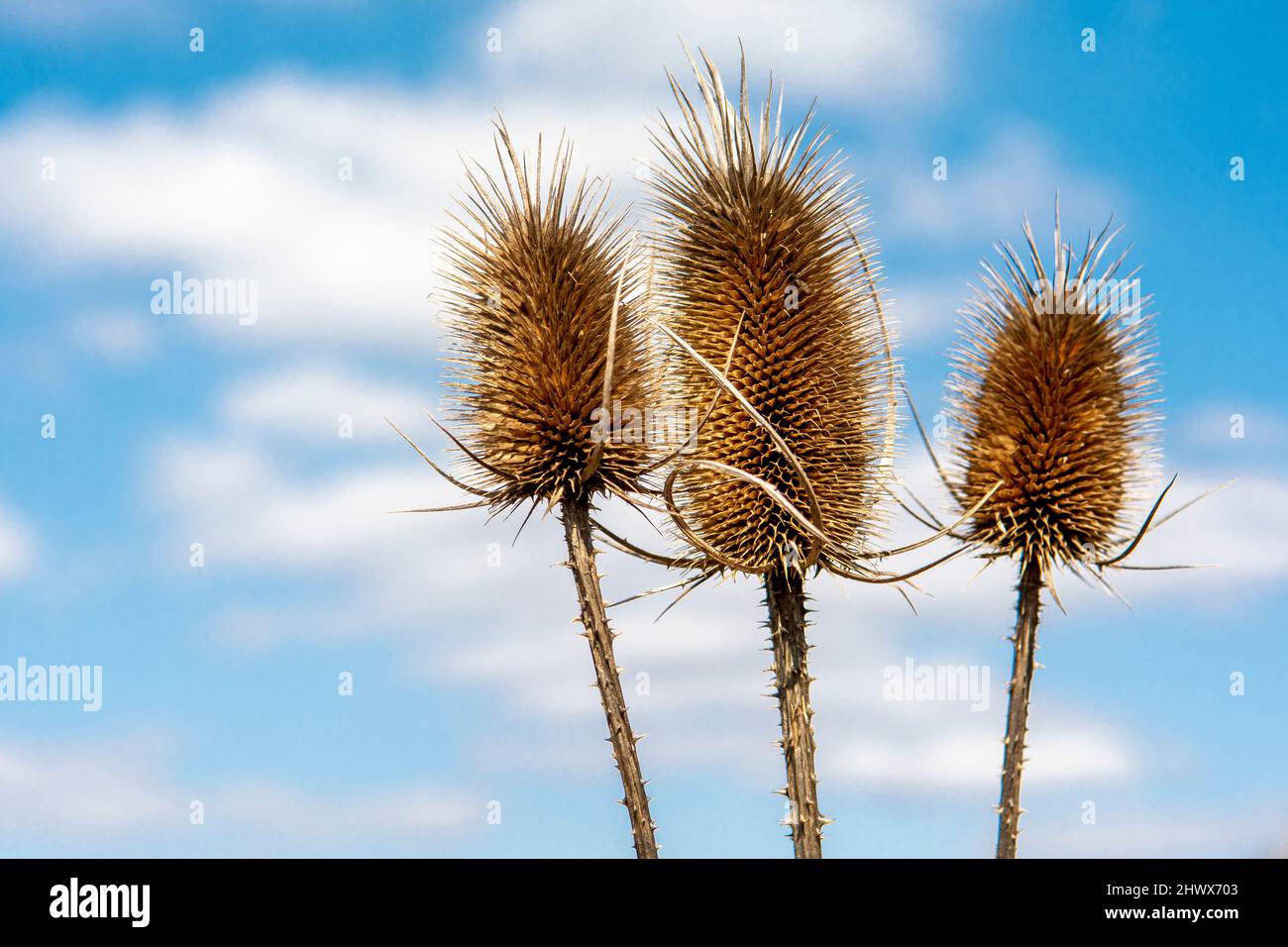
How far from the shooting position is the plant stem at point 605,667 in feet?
27.9

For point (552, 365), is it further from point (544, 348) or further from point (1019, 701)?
point (1019, 701)

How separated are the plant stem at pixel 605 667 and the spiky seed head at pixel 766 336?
3.09ft

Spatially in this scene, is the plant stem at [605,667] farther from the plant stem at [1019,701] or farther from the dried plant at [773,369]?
the plant stem at [1019,701]

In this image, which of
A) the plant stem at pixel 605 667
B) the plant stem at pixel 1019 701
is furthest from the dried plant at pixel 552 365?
the plant stem at pixel 1019 701

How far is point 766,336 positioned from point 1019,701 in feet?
12.7

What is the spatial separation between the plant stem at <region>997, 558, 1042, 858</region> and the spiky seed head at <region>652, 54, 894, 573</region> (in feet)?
6.47
